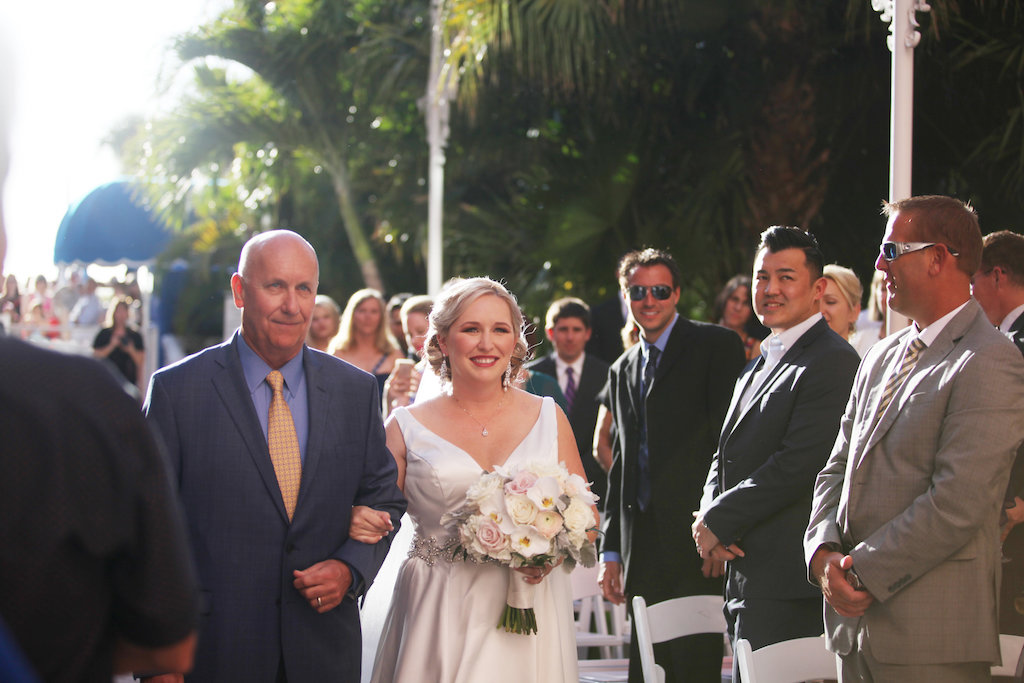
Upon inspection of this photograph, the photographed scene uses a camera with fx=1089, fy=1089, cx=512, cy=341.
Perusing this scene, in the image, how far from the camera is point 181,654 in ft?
5.72

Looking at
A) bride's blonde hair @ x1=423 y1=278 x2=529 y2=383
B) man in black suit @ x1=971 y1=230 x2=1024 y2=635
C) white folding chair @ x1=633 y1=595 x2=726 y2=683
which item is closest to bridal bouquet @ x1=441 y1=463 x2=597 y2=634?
white folding chair @ x1=633 y1=595 x2=726 y2=683

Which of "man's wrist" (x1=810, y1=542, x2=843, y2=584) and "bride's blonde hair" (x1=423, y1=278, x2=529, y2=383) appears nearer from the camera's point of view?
"man's wrist" (x1=810, y1=542, x2=843, y2=584)

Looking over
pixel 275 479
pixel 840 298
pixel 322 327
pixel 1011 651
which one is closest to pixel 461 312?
pixel 275 479

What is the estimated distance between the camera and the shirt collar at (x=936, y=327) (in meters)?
3.32

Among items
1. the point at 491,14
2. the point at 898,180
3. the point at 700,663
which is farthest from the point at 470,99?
the point at 700,663

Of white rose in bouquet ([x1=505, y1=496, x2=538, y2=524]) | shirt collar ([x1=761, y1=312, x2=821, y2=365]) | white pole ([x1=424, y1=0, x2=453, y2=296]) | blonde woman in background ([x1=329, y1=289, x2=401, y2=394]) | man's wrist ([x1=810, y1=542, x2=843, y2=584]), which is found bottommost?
man's wrist ([x1=810, y1=542, x2=843, y2=584])

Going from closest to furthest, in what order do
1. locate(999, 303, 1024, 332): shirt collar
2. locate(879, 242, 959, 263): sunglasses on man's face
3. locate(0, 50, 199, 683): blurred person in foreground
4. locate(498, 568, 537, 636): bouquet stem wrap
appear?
locate(0, 50, 199, 683): blurred person in foreground < locate(879, 242, 959, 263): sunglasses on man's face < locate(498, 568, 537, 636): bouquet stem wrap < locate(999, 303, 1024, 332): shirt collar

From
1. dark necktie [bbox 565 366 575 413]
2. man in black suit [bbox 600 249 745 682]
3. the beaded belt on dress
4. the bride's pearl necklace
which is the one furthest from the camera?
dark necktie [bbox 565 366 575 413]

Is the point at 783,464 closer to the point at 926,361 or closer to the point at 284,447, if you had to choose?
the point at 926,361

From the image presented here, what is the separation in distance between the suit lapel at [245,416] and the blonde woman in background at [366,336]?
476 cm

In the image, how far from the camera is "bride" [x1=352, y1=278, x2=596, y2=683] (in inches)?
151

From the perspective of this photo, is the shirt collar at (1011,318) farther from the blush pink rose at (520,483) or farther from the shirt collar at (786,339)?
the blush pink rose at (520,483)

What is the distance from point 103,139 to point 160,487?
50.8 meters

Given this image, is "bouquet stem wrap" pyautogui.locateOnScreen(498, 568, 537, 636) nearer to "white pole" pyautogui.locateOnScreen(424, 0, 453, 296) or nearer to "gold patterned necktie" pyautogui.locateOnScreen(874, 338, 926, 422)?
"gold patterned necktie" pyautogui.locateOnScreen(874, 338, 926, 422)
